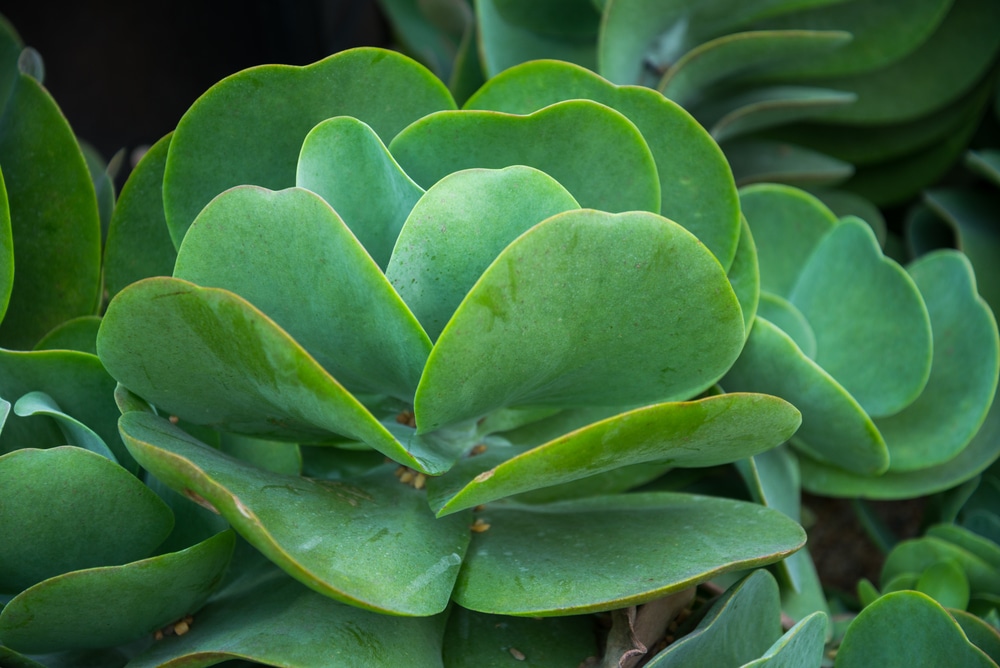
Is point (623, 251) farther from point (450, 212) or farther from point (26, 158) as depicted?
point (26, 158)

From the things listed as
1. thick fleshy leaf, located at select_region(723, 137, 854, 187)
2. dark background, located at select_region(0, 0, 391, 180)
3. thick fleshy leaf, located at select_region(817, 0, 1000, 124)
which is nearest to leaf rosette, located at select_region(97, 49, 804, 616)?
thick fleshy leaf, located at select_region(723, 137, 854, 187)

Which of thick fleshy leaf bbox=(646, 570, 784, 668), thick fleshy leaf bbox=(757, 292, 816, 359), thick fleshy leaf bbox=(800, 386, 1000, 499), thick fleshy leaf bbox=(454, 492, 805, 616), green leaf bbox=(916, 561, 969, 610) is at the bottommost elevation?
green leaf bbox=(916, 561, 969, 610)

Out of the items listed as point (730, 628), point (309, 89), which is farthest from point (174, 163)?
point (730, 628)

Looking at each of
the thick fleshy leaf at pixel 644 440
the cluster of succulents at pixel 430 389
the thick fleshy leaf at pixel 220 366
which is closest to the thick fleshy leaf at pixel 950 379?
the cluster of succulents at pixel 430 389

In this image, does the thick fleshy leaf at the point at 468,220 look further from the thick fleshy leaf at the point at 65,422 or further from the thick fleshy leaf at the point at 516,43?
the thick fleshy leaf at the point at 516,43

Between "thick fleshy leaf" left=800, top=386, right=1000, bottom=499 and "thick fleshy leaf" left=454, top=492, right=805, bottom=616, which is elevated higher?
"thick fleshy leaf" left=454, top=492, right=805, bottom=616

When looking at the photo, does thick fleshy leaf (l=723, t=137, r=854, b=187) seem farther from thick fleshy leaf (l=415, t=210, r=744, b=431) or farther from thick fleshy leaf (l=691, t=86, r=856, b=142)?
thick fleshy leaf (l=415, t=210, r=744, b=431)

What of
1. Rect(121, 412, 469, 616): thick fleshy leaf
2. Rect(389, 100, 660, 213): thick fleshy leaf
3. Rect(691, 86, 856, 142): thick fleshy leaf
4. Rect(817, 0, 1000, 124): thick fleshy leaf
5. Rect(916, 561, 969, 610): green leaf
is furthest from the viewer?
Rect(817, 0, 1000, 124): thick fleshy leaf

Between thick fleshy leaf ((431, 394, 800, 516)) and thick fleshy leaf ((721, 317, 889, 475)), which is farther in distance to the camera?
thick fleshy leaf ((721, 317, 889, 475))
